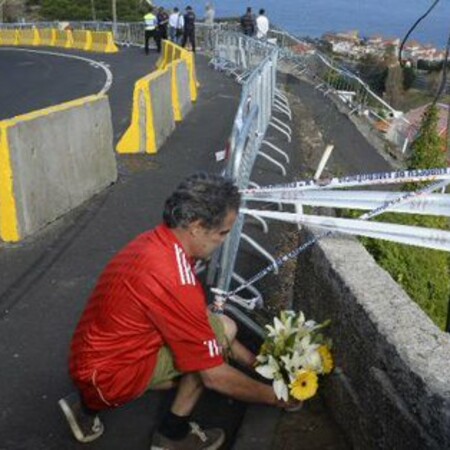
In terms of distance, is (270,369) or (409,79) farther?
(409,79)

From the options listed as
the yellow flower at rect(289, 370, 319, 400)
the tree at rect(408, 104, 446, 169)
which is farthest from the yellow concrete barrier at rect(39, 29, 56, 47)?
the yellow flower at rect(289, 370, 319, 400)

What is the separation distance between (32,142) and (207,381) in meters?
3.91

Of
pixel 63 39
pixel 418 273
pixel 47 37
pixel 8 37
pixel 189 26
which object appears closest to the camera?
pixel 418 273

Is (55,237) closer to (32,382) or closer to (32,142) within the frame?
(32,142)

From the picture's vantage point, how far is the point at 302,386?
3.63 metres

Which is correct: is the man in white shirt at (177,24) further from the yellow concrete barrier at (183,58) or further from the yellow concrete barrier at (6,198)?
the yellow concrete barrier at (6,198)

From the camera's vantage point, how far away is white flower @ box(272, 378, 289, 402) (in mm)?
3633

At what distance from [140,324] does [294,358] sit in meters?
0.85

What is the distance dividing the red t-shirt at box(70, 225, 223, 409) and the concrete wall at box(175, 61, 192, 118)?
10737 millimetres

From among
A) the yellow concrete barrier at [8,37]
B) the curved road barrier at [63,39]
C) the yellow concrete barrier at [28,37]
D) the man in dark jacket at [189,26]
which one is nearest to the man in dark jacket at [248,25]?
the man in dark jacket at [189,26]

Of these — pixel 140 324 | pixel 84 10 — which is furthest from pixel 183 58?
pixel 84 10

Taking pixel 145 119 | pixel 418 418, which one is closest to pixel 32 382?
pixel 418 418

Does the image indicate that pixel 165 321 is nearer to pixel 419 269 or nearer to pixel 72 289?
pixel 72 289

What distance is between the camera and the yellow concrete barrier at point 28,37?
37.1 meters
